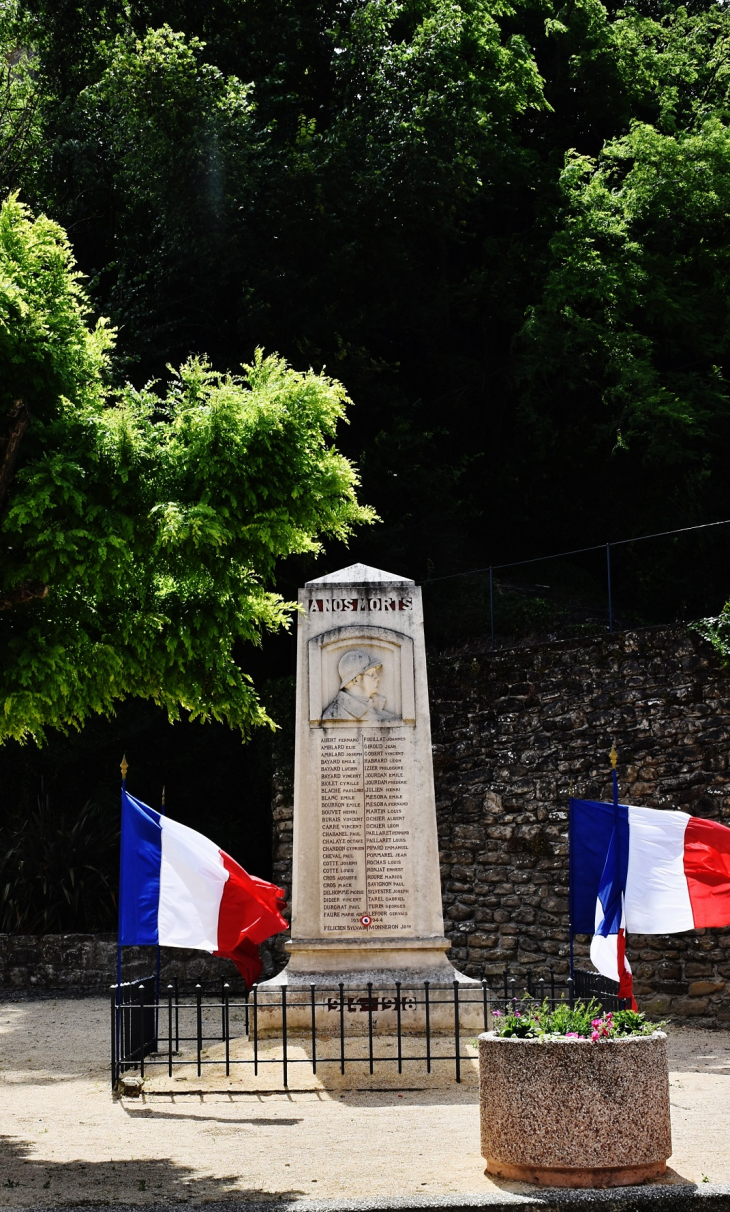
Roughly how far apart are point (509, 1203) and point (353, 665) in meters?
5.53

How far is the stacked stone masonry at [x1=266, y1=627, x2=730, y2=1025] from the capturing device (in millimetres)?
12211

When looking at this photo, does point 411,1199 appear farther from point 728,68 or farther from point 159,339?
point 728,68

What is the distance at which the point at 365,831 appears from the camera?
32.4ft

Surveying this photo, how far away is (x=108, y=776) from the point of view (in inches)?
719

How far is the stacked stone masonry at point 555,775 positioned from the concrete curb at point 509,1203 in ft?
22.7

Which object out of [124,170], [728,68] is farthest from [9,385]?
[728,68]

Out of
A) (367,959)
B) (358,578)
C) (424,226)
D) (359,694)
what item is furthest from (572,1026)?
(424,226)

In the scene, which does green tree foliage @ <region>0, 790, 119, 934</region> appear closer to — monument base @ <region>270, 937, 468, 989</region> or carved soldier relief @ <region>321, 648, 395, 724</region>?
monument base @ <region>270, 937, 468, 989</region>

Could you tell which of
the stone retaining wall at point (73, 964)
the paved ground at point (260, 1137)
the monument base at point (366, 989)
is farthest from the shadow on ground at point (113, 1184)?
the stone retaining wall at point (73, 964)

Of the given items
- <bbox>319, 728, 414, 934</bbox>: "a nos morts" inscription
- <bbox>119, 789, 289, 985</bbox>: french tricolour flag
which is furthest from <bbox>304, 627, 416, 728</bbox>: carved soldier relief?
<bbox>119, 789, 289, 985</bbox>: french tricolour flag

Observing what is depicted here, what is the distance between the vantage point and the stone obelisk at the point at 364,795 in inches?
378

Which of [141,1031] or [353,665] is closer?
[141,1031]

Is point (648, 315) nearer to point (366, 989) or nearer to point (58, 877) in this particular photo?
point (58, 877)

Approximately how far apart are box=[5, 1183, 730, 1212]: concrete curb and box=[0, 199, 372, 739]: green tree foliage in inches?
97.6
